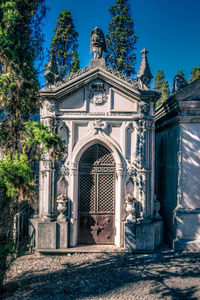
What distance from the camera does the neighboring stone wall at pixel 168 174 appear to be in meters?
9.14

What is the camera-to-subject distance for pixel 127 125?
8641 millimetres

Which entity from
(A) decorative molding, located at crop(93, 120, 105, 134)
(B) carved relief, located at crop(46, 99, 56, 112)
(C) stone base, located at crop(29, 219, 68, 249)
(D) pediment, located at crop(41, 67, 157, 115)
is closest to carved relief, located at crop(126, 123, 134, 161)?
(D) pediment, located at crop(41, 67, 157, 115)

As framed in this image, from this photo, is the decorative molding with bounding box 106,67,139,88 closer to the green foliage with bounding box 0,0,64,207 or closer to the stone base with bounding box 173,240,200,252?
the green foliage with bounding box 0,0,64,207

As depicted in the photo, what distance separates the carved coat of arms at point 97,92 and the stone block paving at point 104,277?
16.9 ft

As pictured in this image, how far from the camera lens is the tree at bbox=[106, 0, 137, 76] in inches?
858

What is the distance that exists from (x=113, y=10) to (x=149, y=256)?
70.4 ft

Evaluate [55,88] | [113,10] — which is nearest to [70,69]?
[113,10]

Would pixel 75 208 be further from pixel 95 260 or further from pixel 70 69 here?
pixel 70 69

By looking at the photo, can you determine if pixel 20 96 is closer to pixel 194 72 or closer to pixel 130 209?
pixel 130 209

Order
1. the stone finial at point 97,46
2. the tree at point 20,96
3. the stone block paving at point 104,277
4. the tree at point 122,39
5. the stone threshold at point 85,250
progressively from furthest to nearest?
the tree at point 122,39
the stone finial at point 97,46
the stone threshold at point 85,250
the stone block paving at point 104,277
the tree at point 20,96

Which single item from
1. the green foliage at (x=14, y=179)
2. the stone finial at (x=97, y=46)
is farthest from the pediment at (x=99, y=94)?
the green foliage at (x=14, y=179)

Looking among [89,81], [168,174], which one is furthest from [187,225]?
[89,81]

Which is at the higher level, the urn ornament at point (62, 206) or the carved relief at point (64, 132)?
the carved relief at point (64, 132)

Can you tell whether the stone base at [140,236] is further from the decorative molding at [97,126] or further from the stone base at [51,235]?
the decorative molding at [97,126]
